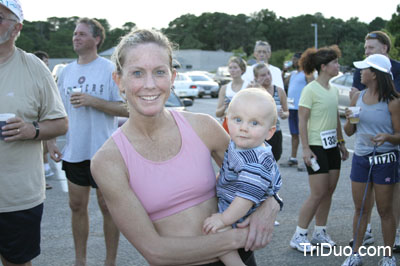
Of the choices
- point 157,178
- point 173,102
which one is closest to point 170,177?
point 157,178

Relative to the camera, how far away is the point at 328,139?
4.62 meters

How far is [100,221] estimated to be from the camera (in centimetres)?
555

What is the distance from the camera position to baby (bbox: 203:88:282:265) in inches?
79.0

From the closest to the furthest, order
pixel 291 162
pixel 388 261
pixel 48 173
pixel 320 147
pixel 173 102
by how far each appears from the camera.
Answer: pixel 388 261
pixel 320 147
pixel 48 173
pixel 291 162
pixel 173 102

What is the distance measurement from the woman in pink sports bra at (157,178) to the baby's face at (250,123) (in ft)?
0.60

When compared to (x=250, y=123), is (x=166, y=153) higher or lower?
lower

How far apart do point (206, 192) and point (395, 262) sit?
2.96 metres

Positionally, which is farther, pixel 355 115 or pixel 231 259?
pixel 355 115

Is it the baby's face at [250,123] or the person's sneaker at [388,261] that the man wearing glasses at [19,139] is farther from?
the person's sneaker at [388,261]

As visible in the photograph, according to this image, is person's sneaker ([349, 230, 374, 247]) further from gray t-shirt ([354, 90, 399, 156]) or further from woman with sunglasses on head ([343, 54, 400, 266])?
gray t-shirt ([354, 90, 399, 156])

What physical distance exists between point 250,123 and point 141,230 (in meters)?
0.75

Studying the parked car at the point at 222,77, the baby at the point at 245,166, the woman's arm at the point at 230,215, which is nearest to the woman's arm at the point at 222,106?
the baby at the point at 245,166

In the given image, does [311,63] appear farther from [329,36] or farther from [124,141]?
[329,36]

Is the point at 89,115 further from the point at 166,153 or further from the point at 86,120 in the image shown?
the point at 166,153
